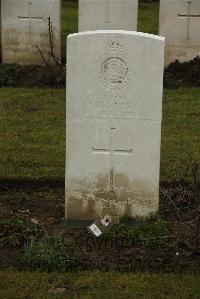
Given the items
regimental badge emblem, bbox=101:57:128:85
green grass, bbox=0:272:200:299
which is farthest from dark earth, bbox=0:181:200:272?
regimental badge emblem, bbox=101:57:128:85

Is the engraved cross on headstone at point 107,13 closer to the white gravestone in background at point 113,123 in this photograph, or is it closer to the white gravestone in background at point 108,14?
the white gravestone in background at point 108,14

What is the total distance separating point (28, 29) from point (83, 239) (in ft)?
21.8

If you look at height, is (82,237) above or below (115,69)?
below

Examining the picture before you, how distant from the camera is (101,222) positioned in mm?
5430

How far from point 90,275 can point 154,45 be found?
1770mm

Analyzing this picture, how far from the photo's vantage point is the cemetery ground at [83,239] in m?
4.70

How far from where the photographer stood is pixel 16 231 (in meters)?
5.41

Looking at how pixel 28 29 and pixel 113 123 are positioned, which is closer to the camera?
pixel 113 123

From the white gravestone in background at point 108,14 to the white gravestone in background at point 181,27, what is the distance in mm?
527

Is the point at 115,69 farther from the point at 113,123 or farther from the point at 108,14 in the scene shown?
the point at 108,14

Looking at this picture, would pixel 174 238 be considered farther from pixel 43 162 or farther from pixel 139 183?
pixel 43 162

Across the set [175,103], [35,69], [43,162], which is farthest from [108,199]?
[35,69]

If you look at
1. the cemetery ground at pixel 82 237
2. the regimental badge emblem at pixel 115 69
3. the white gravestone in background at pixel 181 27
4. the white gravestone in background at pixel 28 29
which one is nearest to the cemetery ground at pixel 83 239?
the cemetery ground at pixel 82 237

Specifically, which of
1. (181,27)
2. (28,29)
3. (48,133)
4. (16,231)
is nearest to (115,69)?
(16,231)
